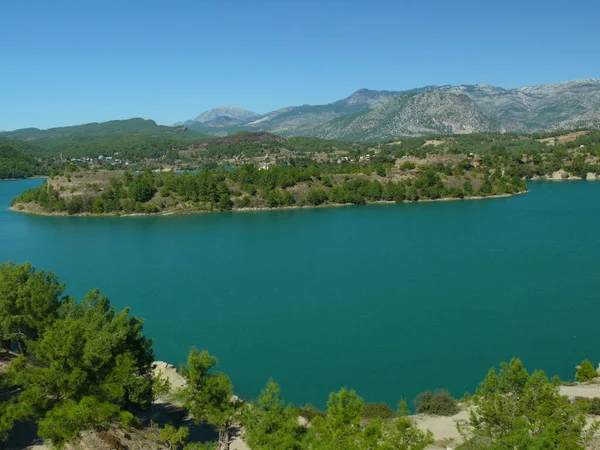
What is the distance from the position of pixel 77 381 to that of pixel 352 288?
64.1 ft

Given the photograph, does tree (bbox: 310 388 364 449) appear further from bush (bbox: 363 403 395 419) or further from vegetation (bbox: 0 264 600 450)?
bush (bbox: 363 403 395 419)

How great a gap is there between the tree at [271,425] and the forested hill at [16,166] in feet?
388

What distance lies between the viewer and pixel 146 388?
12.6 metres

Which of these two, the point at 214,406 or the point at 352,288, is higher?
the point at 214,406

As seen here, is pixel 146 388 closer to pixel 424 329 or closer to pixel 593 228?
pixel 424 329

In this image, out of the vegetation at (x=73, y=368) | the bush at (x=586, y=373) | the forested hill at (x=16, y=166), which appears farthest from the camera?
the forested hill at (x=16, y=166)

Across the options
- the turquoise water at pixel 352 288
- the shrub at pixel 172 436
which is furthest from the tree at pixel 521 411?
the turquoise water at pixel 352 288

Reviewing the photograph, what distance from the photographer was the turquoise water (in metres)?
19.1

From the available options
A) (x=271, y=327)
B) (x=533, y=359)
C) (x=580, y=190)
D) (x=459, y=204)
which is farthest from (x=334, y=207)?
(x=533, y=359)

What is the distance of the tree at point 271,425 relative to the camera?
9.05 meters

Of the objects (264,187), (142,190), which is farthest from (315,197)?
(142,190)

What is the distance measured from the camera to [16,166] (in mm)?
113812

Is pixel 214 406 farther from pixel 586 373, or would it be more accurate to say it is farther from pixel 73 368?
pixel 586 373

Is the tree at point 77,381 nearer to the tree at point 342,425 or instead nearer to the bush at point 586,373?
the tree at point 342,425
